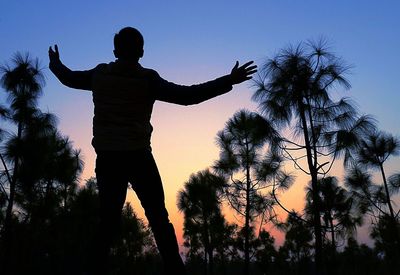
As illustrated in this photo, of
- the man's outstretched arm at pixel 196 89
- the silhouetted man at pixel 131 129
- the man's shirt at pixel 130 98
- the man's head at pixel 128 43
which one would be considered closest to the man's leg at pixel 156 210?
the silhouetted man at pixel 131 129

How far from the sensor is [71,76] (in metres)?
2.81

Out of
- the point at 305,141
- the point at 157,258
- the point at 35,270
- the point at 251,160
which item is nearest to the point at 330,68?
the point at 305,141

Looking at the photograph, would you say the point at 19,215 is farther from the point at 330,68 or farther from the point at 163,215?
the point at 163,215

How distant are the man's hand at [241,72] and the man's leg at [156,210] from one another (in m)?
0.64

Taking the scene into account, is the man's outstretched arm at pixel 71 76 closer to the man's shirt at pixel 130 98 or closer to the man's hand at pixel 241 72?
the man's shirt at pixel 130 98

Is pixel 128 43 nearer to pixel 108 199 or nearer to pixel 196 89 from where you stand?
pixel 196 89

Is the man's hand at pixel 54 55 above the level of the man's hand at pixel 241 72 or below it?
above

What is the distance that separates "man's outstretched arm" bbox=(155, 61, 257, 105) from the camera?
2590mm

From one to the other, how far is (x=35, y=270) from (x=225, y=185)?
46.6 feet

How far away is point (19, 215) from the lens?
19891 mm

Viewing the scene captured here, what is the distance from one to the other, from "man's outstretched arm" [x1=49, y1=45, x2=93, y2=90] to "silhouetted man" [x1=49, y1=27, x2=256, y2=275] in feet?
0.17

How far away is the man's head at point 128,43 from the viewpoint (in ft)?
8.68

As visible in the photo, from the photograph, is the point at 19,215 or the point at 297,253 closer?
the point at 19,215

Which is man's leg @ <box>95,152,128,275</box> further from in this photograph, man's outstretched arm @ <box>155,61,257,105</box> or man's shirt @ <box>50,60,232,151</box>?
man's outstretched arm @ <box>155,61,257,105</box>
